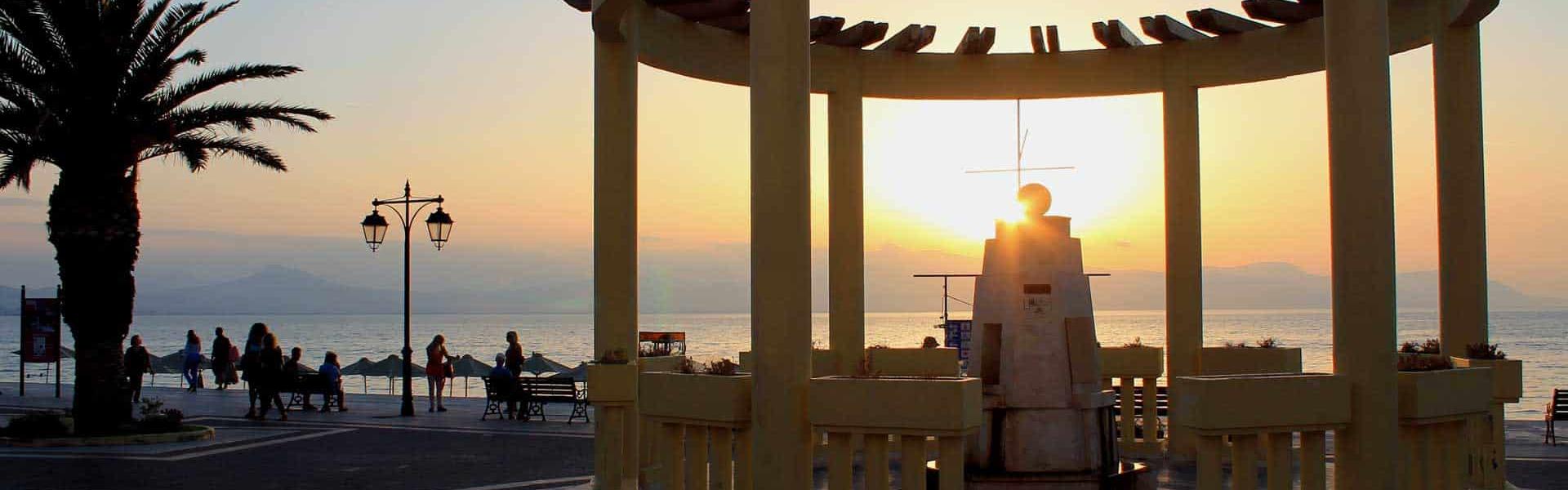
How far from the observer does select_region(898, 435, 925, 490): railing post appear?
923 centimetres

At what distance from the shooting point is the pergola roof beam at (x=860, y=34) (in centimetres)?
1609

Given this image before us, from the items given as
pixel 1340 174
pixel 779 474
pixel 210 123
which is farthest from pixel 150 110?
pixel 1340 174

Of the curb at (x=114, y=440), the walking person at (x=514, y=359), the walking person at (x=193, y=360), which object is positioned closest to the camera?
the curb at (x=114, y=440)

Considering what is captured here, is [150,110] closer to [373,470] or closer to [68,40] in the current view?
[68,40]

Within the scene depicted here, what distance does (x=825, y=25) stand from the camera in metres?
15.6

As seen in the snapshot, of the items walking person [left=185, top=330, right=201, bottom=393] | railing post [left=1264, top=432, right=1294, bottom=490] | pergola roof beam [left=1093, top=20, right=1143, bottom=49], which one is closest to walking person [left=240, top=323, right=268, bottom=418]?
walking person [left=185, top=330, right=201, bottom=393]

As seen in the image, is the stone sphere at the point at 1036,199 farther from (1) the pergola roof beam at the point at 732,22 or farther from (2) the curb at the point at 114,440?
(2) the curb at the point at 114,440

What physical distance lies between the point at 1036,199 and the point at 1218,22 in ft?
15.4

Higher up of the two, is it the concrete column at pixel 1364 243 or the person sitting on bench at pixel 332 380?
the concrete column at pixel 1364 243

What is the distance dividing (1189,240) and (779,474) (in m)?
8.82

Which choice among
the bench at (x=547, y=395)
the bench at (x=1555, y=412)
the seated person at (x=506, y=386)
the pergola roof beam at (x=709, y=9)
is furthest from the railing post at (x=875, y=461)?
the seated person at (x=506, y=386)

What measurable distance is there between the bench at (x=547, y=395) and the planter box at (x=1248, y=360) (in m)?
11.4

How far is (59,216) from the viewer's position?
19656mm

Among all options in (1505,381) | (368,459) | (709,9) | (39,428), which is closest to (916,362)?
(709,9)
